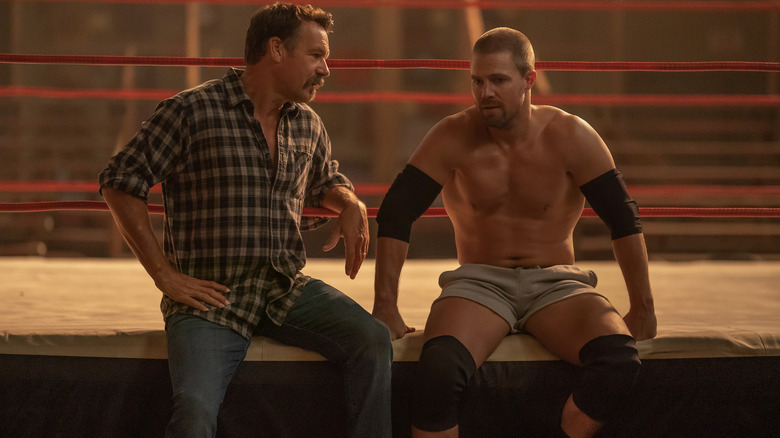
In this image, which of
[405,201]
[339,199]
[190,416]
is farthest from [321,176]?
[190,416]

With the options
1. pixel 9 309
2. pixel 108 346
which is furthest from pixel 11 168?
pixel 108 346

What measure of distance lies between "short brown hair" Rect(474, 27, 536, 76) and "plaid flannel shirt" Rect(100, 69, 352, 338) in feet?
1.43

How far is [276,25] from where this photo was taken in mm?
1462

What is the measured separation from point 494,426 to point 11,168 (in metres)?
5.13

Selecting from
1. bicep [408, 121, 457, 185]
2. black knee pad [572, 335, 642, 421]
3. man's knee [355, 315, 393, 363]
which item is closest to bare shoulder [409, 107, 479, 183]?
bicep [408, 121, 457, 185]

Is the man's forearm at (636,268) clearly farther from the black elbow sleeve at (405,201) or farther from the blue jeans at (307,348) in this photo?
the blue jeans at (307,348)

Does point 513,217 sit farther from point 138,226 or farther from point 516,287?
point 138,226

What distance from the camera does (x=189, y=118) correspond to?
141cm

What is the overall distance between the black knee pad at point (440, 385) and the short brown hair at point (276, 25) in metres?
0.64

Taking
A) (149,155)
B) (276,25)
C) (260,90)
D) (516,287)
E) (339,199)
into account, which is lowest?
(516,287)

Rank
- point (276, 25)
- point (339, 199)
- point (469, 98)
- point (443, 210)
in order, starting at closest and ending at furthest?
point (276, 25), point (339, 199), point (443, 210), point (469, 98)

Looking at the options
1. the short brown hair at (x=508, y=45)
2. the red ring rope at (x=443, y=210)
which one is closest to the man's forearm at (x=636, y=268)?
the red ring rope at (x=443, y=210)

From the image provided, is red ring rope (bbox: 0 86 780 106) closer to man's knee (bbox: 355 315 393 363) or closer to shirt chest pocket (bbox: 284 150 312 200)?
shirt chest pocket (bbox: 284 150 312 200)

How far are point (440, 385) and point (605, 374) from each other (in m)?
0.29
